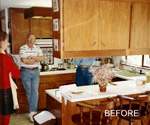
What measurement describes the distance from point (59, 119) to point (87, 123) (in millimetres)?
675

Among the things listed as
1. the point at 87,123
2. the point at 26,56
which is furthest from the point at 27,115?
the point at 87,123

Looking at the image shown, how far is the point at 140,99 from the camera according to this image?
2.61 metres

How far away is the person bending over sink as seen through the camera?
14.2 feet

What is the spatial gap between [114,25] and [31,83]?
94.5 inches

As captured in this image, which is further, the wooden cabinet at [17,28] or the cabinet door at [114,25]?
the wooden cabinet at [17,28]

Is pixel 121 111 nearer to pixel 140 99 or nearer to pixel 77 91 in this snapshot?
pixel 140 99

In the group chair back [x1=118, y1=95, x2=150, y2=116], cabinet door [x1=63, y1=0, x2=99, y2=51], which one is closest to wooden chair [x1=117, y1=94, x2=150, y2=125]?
chair back [x1=118, y1=95, x2=150, y2=116]

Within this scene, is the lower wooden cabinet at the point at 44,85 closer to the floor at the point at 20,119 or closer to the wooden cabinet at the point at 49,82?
the wooden cabinet at the point at 49,82


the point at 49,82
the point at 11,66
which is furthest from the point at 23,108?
the point at 11,66

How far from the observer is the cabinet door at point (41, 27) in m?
5.20

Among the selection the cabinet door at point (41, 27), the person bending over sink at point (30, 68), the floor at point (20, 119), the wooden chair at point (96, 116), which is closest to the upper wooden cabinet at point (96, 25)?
the wooden chair at point (96, 116)

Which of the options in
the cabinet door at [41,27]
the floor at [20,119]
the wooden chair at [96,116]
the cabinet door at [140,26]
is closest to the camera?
the wooden chair at [96,116]

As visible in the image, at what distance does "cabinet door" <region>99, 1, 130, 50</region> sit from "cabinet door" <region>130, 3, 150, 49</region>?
0.38ft

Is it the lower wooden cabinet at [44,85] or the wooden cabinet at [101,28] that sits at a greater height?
the wooden cabinet at [101,28]
